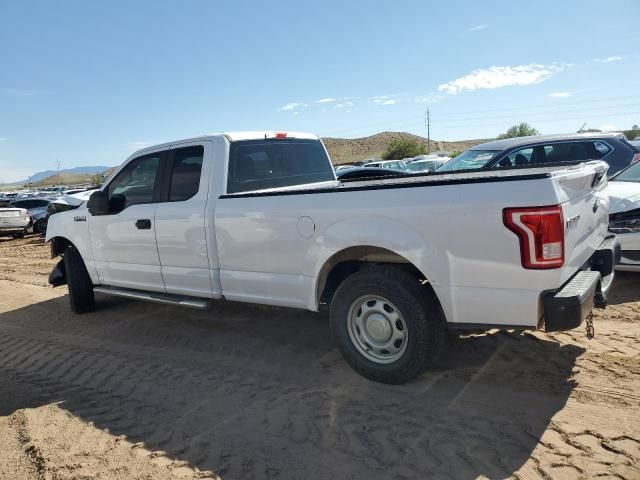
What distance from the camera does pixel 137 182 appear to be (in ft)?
18.6

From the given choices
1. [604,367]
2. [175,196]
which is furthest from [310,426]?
[175,196]

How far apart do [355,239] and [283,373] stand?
4.54 ft

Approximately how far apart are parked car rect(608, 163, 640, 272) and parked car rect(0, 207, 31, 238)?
20.0 metres

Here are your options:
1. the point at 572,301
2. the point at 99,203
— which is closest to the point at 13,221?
the point at 99,203

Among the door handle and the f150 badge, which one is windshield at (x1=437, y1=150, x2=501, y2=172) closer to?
the door handle

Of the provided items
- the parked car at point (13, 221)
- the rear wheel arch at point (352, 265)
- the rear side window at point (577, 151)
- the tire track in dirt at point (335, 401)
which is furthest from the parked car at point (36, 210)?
the rear wheel arch at point (352, 265)

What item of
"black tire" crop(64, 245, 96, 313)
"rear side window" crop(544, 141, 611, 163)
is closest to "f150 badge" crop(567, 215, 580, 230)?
"rear side window" crop(544, 141, 611, 163)

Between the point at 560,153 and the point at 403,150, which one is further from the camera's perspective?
the point at 403,150

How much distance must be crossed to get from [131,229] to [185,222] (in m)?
1.00

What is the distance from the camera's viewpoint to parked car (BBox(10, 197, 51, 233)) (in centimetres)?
2070

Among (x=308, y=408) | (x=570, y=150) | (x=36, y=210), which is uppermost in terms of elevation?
(x=570, y=150)

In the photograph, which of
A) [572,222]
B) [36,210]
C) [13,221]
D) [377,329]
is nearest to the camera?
[572,222]

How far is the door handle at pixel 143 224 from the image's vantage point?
5.33 metres

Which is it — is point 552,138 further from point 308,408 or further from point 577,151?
point 308,408
